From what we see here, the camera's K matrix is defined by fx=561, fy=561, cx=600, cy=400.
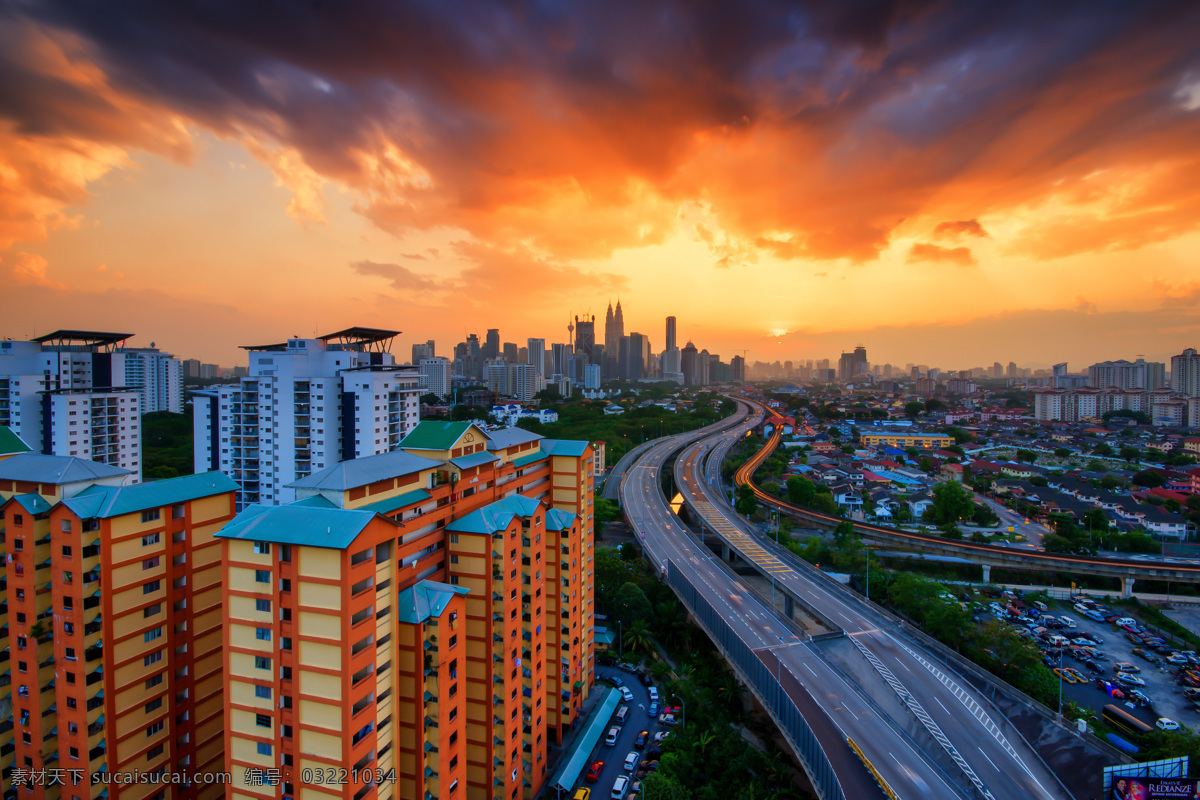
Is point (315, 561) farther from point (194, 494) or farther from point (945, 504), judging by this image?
point (945, 504)

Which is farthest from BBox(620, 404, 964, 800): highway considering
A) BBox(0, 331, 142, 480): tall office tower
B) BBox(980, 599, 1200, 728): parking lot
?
BBox(0, 331, 142, 480): tall office tower

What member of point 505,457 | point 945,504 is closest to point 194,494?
point 505,457

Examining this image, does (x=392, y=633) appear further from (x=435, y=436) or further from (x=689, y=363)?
(x=689, y=363)

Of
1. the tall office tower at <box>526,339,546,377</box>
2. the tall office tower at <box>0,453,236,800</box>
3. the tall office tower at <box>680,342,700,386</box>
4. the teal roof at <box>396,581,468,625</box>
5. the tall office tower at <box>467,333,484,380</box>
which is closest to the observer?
the teal roof at <box>396,581,468,625</box>

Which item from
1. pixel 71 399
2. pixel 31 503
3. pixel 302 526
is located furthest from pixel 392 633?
pixel 71 399

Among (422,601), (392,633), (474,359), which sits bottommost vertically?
(392,633)

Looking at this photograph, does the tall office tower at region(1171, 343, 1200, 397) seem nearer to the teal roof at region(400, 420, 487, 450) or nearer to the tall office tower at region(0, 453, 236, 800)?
the teal roof at region(400, 420, 487, 450)
